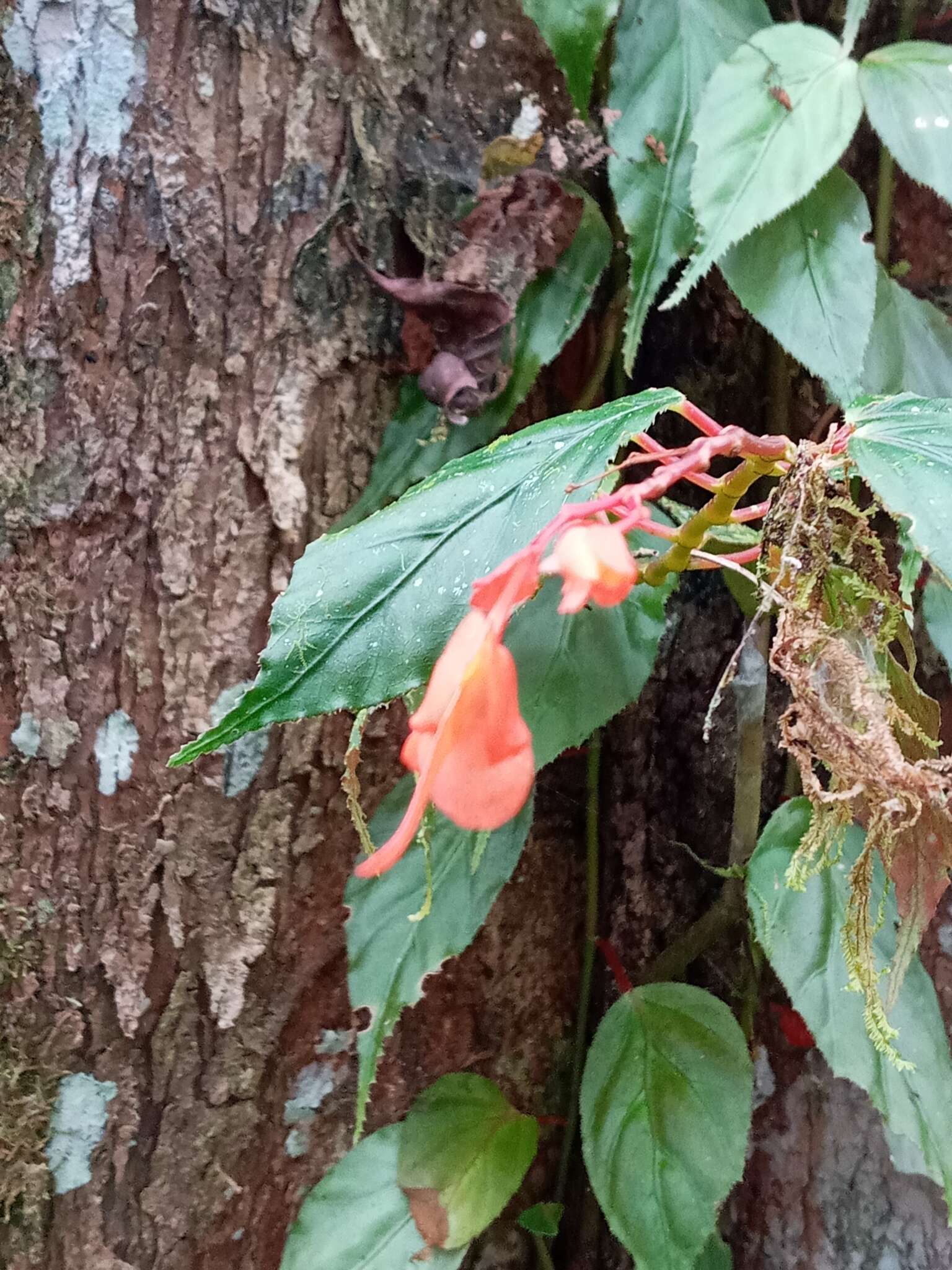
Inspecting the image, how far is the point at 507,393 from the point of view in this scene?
60cm

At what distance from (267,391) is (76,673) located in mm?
228

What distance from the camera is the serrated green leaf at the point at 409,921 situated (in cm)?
52

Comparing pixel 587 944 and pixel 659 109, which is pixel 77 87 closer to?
pixel 659 109

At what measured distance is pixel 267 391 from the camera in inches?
23.0

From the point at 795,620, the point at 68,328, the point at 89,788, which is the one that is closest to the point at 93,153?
the point at 68,328

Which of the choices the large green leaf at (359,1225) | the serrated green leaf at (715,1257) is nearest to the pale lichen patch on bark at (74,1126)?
the large green leaf at (359,1225)

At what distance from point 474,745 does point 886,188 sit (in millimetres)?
645

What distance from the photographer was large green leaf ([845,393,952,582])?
0.28 m

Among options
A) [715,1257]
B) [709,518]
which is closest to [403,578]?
[709,518]

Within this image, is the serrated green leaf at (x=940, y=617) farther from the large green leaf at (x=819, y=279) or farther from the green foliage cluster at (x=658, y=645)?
the large green leaf at (x=819, y=279)

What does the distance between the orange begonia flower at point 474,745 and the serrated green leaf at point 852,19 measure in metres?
0.55

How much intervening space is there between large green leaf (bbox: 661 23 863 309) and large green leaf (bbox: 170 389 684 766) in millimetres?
187

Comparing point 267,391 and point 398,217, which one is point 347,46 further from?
point 267,391

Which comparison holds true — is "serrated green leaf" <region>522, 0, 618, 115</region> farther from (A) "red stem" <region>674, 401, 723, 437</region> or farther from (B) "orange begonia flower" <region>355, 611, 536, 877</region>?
(B) "orange begonia flower" <region>355, 611, 536, 877</region>
